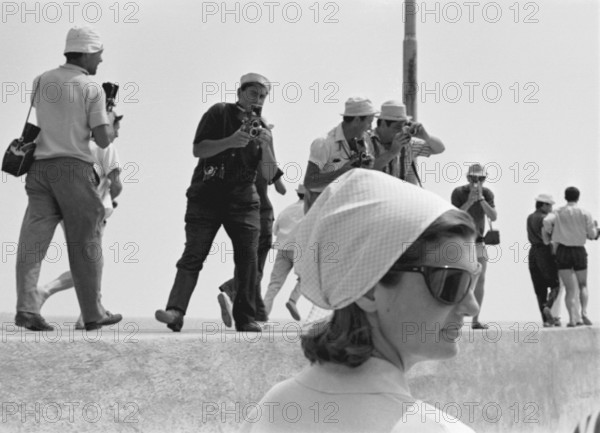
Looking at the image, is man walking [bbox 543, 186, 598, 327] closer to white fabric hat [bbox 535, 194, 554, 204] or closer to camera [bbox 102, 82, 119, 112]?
white fabric hat [bbox 535, 194, 554, 204]

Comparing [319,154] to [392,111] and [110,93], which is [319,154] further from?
[110,93]

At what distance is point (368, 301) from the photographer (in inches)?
80.9

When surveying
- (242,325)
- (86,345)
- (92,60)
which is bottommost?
(242,325)

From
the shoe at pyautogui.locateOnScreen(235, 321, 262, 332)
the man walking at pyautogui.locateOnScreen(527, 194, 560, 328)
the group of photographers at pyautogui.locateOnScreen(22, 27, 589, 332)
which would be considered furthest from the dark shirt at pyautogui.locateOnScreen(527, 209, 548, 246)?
the shoe at pyautogui.locateOnScreen(235, 321, 262, 332)

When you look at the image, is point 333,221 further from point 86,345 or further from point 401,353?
point 86,345

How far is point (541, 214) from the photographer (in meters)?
14.6

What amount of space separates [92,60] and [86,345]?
5.70 feet

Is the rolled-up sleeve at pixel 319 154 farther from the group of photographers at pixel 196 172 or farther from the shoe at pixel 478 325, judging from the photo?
the shoe at pixel 478 325

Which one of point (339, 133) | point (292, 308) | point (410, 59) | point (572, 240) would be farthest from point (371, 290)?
point (572, 240)

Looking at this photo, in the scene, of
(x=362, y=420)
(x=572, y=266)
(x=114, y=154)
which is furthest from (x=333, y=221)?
(x=572, y=266)

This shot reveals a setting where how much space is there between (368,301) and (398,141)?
5912mm

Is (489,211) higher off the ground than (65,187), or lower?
lower

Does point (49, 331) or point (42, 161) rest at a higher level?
point (42, 161)

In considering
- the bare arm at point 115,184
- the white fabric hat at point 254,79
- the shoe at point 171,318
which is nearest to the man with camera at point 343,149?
the white fabric hat at point 254,79
